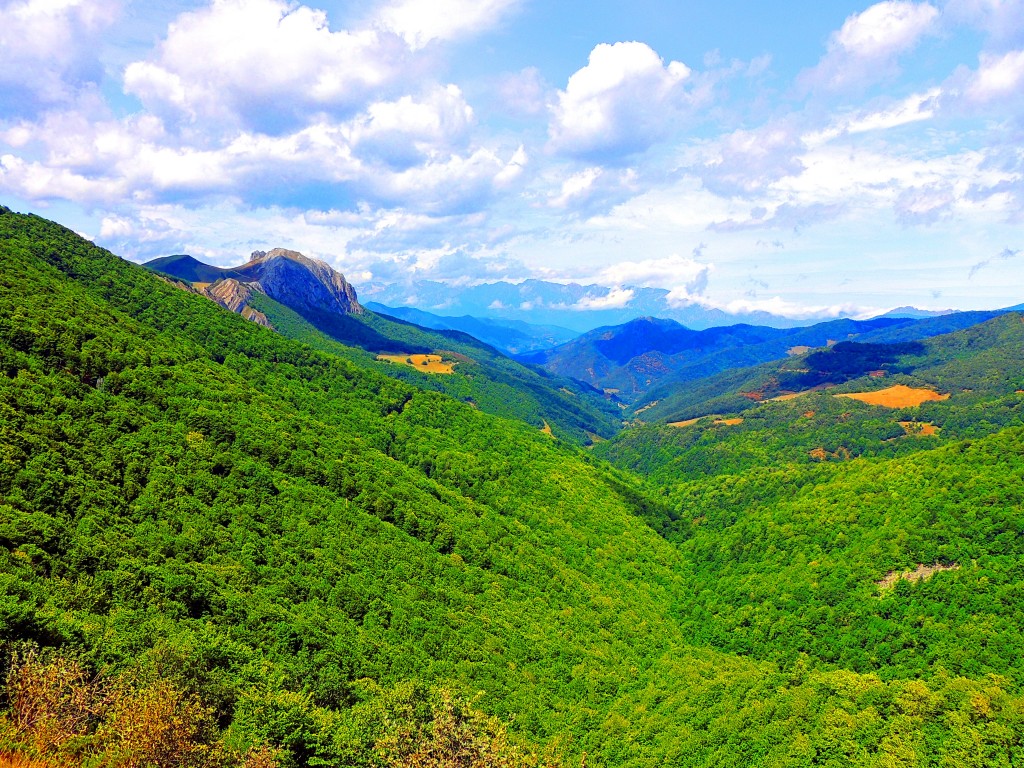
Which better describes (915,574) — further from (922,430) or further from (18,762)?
(922,430)

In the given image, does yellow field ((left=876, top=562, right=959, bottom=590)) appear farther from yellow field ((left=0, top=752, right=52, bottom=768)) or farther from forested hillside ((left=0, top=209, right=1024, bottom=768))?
yellow field ((left=0, top=752, right=52, bottom=768))

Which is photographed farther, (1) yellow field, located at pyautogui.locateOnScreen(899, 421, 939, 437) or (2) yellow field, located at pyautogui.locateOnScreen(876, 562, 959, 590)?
(1) yellow field, located at pyautogui.locateOnScreen(899, 421, 939, 437)

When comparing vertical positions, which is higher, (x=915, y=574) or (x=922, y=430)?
(x=922, y=430)

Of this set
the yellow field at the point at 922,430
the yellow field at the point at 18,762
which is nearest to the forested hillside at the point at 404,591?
the yellow field at the point at 18,762

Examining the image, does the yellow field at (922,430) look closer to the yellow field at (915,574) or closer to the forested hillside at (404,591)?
the forested hillside at (404,591)

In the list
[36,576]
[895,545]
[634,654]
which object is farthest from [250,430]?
[895,545]

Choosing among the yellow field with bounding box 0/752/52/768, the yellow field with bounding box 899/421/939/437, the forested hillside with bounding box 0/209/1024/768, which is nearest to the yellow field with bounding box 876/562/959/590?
the forested hillside with bounding box 0/209/1024/768

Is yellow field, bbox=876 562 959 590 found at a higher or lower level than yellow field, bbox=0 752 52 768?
lower

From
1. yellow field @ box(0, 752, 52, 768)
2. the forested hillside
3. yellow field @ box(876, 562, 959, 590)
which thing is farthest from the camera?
yellow field @ box(876, 562, 959, 590)

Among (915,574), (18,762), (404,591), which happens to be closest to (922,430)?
(915,574)
